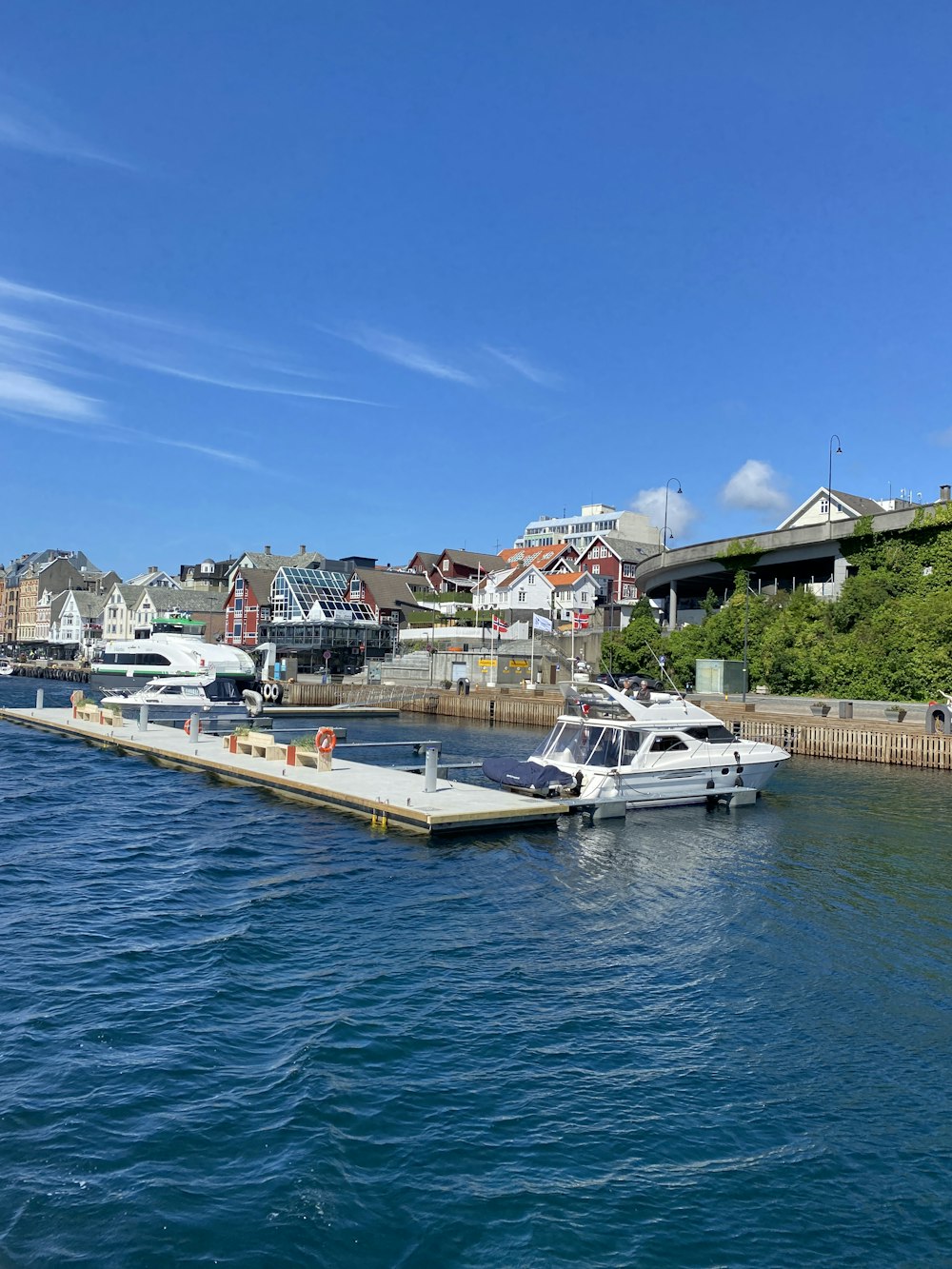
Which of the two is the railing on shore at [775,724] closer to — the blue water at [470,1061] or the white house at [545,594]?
the blue water at [470,1061]

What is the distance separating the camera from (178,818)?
27.0 meters

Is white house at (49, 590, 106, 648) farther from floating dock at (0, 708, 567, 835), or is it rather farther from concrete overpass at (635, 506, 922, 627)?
floating dock at (0, 708, 567, 835)

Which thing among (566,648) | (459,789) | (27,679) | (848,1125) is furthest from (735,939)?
(27,679)

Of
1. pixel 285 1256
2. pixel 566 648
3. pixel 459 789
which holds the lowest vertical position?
pixel 285 1256

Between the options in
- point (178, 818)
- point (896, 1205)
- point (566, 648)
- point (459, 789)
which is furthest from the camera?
point (566, 648)

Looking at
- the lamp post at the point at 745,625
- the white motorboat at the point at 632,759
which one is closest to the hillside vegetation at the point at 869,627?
the lamp post at the point at 745,625

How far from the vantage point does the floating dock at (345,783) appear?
25.2 m

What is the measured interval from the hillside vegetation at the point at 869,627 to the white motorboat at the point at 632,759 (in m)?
26.6

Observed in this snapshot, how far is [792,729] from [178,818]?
3159 centimetres

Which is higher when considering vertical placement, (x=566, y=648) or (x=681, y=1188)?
(x=566, y=648)

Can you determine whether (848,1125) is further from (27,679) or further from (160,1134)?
(27,679)

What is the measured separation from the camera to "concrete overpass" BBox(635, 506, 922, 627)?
61438mm

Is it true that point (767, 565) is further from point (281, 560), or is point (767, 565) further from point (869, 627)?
point (281, 560)

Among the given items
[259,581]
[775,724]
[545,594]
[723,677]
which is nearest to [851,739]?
[775,724]
